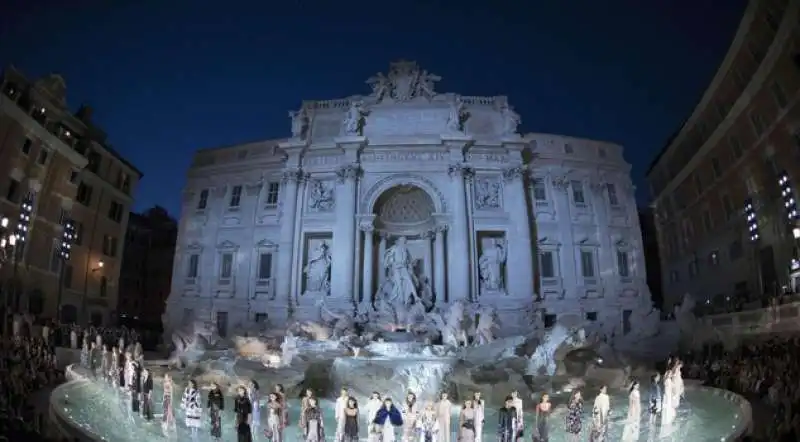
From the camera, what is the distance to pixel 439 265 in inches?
1377

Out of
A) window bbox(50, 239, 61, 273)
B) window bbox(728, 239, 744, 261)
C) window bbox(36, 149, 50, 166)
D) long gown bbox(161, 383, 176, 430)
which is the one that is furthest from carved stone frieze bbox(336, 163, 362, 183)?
window bbox(728, 239, 744, 261)

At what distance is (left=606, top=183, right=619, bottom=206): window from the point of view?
1534 inches

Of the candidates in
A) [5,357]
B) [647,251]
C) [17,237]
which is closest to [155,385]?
[5,357]

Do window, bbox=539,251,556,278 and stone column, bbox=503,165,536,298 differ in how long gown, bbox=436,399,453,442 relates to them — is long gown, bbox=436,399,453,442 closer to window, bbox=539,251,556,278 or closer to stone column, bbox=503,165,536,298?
stone column, bbox=503,165,536,298

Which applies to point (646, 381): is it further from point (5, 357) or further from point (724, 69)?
point (5, 357)

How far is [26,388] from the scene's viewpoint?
15.1 m

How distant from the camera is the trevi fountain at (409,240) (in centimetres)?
2975

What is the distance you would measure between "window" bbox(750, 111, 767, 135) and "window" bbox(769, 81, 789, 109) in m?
2.05

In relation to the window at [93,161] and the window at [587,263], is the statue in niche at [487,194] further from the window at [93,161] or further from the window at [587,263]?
the window at [93,161]

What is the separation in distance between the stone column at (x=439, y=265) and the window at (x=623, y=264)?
40.1 feet

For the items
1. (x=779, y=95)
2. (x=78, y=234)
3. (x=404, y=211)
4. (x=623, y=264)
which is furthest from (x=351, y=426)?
(x=78, y=234)

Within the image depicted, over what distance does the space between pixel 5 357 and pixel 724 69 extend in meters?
37.7

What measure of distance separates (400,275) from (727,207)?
21188 millimetres

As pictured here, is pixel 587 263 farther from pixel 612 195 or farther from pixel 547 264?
pixel 612 195
